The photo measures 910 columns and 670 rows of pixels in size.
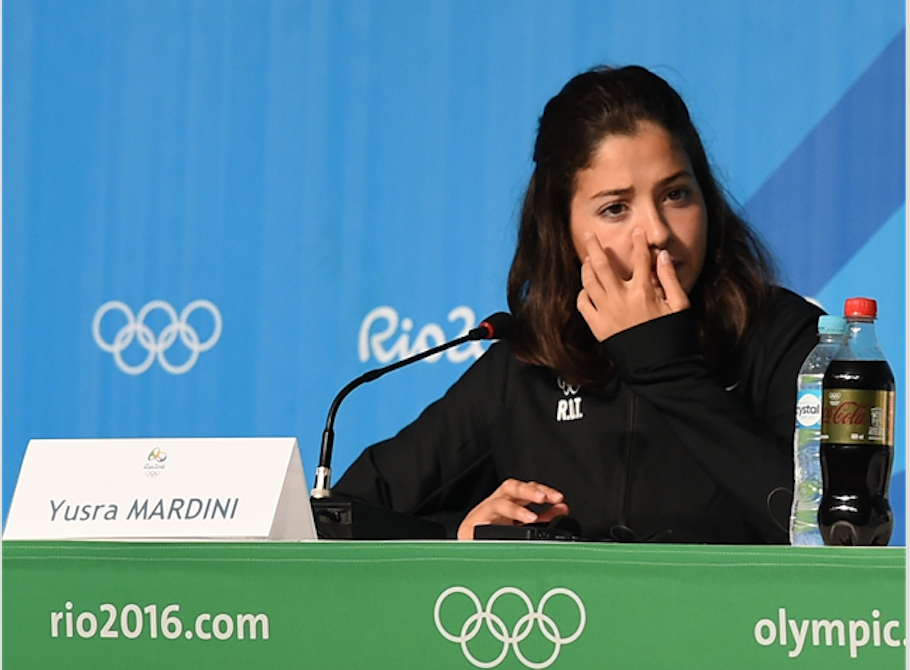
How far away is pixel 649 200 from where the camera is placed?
2.08 metres

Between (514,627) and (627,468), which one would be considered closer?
(514,627)

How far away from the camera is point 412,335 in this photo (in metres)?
2.35

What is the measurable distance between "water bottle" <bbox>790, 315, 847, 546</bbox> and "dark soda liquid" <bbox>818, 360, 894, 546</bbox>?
0.02 m

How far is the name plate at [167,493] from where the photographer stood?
1319 millimetres

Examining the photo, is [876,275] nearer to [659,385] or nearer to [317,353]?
[659,385]

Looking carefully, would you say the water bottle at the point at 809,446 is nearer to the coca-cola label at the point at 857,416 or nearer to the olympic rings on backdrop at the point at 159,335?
the coca-cola label at the point at 857,416

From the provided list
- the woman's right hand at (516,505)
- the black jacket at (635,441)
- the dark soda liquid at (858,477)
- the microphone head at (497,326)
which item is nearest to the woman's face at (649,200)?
the black jacket at (635,441)

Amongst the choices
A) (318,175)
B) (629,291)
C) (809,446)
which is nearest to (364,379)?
(629,291)

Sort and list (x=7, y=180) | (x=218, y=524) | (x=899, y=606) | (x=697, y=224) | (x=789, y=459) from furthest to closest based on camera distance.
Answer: (x=7, y=180) < (x=697, y=224) < (x=789, y=459) < (x=218, y=524) < (x=899, y=606)

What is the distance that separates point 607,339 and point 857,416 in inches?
20.2

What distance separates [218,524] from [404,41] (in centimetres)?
132

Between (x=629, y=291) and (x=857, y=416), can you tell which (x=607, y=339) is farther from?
(x=857, y=416)

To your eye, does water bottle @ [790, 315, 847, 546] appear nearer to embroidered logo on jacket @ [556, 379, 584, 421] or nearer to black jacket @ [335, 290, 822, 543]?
black jacket @ [335, 290, 822, 543]

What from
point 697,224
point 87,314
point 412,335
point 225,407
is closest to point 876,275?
point 697,224
